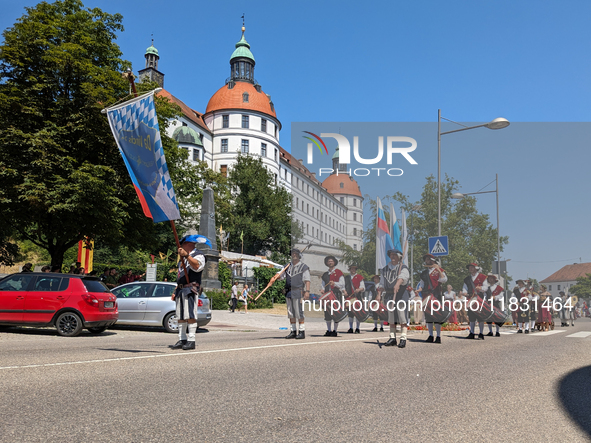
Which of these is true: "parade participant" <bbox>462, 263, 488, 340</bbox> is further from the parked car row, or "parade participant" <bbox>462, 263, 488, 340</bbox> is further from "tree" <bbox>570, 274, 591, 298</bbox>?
"tree" <bbox>570, 274, 591, 298</bbox>

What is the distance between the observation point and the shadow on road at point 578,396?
15.0ft

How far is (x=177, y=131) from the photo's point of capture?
221 feet

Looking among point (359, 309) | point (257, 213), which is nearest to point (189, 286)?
point (359, 309)

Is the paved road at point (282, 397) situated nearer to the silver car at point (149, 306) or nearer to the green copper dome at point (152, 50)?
the silver car at point (149, 306)

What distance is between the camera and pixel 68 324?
1207cm

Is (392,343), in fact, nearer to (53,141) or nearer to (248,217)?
(53,141)

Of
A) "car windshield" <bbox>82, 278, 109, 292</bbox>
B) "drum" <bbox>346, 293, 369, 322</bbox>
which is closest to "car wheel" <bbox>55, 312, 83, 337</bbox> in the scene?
"car windshield" <bbox>82, 278, 109, 292</bbox>

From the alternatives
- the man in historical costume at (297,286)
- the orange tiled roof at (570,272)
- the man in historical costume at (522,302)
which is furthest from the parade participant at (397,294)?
the orange tiled roof at (570,272)

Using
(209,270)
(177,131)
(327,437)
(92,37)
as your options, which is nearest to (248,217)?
(177,131)

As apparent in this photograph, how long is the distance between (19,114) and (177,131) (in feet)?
159

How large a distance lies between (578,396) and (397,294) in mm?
4849

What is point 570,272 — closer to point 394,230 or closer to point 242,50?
point 242,50

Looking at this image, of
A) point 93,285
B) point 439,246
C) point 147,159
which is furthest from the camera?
point 439,246

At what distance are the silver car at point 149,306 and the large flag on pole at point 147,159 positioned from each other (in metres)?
6.15
